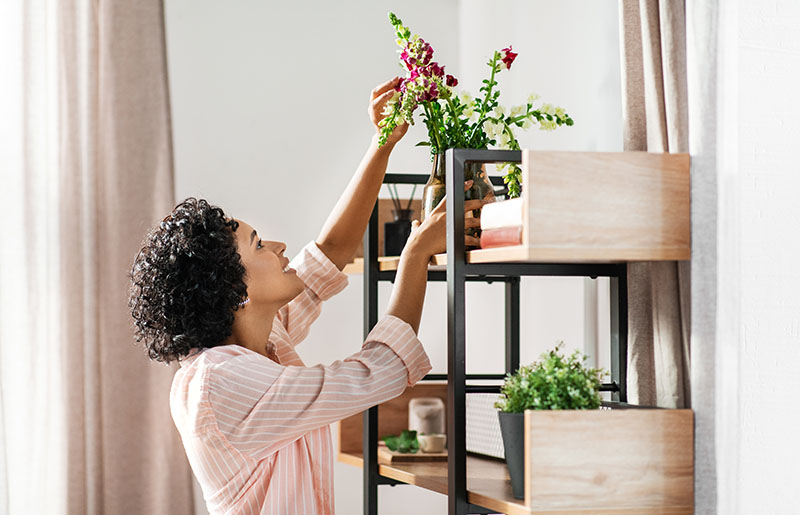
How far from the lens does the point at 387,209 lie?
2.70 meters

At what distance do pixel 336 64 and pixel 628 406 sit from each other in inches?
69.1

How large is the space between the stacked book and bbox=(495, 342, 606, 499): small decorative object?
0.17 meters

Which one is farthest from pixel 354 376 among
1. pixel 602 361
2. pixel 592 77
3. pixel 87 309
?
pixel 87 309

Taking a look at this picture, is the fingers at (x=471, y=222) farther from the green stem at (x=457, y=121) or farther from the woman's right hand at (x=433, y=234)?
the green stem at (x=457, y=121)

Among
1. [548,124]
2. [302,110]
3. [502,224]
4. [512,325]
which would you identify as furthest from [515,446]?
[302,110]

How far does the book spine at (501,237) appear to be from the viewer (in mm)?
1176

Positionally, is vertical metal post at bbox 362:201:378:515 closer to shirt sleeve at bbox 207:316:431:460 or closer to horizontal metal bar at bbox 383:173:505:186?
horizontal metal bar at bbox 383:173:505:186

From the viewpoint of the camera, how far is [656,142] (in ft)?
4.26

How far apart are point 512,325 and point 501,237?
66 centimetres

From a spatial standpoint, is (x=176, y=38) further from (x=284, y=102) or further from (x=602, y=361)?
(x=602, y=361)

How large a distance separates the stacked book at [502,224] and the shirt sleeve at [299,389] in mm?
267

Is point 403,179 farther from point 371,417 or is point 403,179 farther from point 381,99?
point 371,417

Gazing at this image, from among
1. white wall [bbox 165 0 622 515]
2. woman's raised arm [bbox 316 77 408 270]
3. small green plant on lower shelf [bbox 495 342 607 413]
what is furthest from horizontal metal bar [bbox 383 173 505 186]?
white wall [bbox 165 0 622 515]

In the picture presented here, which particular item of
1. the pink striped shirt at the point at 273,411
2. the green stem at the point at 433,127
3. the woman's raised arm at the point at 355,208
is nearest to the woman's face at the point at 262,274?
the pink striped shirt at the point at 273,411
